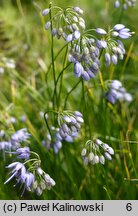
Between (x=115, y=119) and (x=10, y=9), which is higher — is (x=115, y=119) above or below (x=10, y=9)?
below

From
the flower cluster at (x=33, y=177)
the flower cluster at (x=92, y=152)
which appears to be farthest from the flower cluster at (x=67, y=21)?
the flower cluster at (x=33, y=177)

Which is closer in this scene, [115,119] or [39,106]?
[115,119]

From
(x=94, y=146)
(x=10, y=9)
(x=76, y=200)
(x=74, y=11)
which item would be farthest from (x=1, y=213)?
(x=10, y=9)

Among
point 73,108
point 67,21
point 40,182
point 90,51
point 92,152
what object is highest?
point 67,21

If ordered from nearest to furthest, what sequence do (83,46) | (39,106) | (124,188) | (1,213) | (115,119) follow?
(83,46), (1,213), (124,188), (115,119), (39,106)

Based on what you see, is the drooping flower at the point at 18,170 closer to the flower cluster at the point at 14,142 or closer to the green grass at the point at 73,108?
the green grass at the point at 73,108

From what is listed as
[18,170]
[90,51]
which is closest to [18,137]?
[18,170]

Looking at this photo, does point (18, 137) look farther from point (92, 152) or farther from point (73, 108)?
point (73, 108)

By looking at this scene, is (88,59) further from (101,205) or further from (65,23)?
(101,205)
